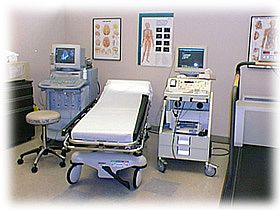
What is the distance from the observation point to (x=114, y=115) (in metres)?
3.35

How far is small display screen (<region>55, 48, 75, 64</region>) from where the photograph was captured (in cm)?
424

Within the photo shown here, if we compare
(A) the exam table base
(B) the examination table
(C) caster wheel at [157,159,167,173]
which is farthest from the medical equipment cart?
(A) the exam table base

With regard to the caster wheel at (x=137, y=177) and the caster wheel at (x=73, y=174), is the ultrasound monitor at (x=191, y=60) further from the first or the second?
the caster wheel at (x=73, y=174)

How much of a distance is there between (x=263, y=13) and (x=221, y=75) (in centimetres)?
90

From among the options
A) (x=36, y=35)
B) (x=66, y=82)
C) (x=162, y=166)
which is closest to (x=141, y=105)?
(x=162, y=166)

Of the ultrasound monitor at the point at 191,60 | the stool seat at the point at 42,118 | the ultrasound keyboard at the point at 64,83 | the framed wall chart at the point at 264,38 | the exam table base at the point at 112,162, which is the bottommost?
→ the exam table base at the point at 112,162

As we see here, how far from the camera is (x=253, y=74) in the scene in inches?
165

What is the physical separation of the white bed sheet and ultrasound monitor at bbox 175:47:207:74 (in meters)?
0.49

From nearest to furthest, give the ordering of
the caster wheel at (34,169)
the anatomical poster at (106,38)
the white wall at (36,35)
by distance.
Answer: the caster wheel at (34,169)
the white wall at (36,35)
the anatomical poster at (106,38)

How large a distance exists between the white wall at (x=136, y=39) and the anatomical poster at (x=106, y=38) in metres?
0.07

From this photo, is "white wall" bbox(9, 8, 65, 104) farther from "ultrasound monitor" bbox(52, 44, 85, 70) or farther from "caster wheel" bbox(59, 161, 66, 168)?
"caster wheel" bbox(59, 161, 66, 168)

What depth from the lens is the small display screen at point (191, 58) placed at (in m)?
3.77

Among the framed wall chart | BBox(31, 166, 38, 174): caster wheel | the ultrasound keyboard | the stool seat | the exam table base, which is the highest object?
the framed wall chart

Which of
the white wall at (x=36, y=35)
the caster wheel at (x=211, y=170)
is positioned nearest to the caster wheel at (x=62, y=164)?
the caster wheel at (x=211, y=170)
